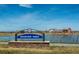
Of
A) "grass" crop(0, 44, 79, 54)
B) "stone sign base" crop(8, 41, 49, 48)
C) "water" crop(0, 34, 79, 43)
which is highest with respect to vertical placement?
"water" crop(0, 34, 79, 43)

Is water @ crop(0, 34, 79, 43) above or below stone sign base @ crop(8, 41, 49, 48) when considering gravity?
above

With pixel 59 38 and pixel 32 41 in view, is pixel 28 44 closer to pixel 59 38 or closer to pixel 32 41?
pixel 32 41

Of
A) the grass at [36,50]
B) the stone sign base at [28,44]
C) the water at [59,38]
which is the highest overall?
the water at [59,38]

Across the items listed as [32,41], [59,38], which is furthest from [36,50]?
[59,38]

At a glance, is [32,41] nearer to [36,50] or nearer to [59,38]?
[36,50]

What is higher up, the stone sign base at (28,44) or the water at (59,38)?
the water at (59,38)

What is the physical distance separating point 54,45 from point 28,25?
419mm

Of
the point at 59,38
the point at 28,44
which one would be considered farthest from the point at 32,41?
the point at 59,38

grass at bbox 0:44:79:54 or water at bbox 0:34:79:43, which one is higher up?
water at bbox 0:34:79:43

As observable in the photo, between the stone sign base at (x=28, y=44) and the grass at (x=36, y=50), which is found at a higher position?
the stone sign base at (x=28, y=44)

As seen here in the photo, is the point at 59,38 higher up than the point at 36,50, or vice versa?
the point at 59,38

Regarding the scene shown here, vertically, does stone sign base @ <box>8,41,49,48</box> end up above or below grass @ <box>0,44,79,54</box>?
above
